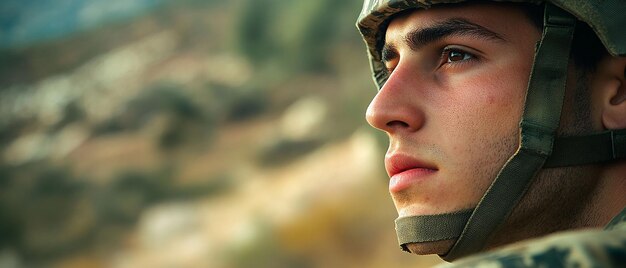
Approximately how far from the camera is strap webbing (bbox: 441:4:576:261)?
2529mm

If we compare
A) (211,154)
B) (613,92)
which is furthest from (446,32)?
(211,154)

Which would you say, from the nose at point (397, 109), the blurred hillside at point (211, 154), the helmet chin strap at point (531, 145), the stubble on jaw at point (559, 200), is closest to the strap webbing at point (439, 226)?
the helmet chin strap at point (531, 145)

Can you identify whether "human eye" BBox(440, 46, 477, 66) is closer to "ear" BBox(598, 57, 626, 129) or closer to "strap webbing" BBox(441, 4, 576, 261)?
"strap webbing" BBox(441, 4, 576, 261)

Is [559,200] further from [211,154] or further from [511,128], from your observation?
[211,154]

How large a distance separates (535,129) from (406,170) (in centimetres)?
38

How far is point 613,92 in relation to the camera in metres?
2.58

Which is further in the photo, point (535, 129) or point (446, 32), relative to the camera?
point (446, 32)

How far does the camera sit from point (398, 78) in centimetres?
265

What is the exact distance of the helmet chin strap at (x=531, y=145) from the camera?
253cm

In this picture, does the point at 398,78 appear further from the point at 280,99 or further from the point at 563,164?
the point at 280,99

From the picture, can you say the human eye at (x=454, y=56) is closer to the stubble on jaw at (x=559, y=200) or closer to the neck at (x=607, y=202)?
the stubble on jaw at (x=559, y=200)

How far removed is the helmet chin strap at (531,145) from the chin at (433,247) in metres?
0.04

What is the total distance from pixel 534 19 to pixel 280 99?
19.9 meters

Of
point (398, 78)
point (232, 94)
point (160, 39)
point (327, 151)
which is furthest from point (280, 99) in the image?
point (398, 78)
